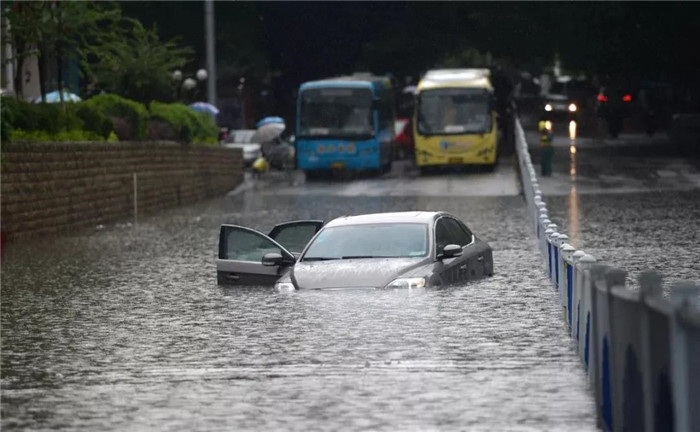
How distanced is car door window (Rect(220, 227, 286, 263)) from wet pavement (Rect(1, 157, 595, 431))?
0.45 metres

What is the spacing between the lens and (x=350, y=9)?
71.9 meters

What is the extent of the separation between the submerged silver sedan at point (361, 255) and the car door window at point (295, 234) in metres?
0.01

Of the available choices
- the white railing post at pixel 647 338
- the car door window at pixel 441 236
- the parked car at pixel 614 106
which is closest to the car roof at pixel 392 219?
the car door window at pixel 441 236

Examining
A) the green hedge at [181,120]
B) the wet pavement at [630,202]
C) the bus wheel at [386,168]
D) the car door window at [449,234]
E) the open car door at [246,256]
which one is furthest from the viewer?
the bus wheel at [386,168]

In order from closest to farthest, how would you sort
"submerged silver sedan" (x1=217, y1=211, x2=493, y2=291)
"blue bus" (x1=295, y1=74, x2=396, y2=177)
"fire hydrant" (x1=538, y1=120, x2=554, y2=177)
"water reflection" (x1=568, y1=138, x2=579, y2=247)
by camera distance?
1. "submerged silver sedan" (x1=217, y1=211, x2=493, y2=291)
2. "water reflection" (x1=568, y1=138, x2=579, y2=247)
3. "fire hydrant" (x1=538, y1=120, x2=554, y2=177)
4. "blue bus" (x1=295, y1=74, x2=396, y2=177)

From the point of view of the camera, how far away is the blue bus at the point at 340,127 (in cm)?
5400

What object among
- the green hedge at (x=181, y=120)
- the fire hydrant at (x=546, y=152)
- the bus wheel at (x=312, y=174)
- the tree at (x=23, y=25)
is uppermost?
the tree at (x=23, y=25)

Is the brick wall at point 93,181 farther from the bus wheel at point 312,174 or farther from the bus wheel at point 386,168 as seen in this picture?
the bus wheel at point 386,168

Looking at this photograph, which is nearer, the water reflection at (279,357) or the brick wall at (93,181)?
the water reflection at (279,357)

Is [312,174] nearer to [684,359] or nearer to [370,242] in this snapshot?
[370,242]

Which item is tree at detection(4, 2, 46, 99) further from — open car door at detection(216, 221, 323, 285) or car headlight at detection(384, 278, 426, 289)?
car headlight at detection(384, 278, 426, 289)

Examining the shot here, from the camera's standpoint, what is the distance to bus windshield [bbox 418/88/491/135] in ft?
178

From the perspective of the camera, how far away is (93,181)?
120ft

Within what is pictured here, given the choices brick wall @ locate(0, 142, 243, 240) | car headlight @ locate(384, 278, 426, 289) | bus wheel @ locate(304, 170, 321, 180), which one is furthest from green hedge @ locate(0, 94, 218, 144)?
car headlight @ locate(384, 278, 426, 289)
